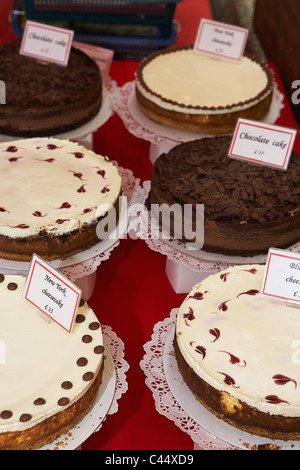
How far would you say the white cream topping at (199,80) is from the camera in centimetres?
324

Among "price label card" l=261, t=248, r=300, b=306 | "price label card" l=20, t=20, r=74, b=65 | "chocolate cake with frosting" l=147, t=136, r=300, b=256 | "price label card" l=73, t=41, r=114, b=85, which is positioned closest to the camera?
"price label card" l=261, t=248, r=300, b=306

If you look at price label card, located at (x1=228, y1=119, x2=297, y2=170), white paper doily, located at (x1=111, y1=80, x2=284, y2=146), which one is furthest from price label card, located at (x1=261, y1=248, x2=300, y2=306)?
white paper doily, located at (x1=111, y1=80, x2=284, y2=146)

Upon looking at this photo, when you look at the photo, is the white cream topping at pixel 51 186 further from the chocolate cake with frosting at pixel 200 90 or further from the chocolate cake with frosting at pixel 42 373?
the chocolate cake with frosting at pixel 200 90

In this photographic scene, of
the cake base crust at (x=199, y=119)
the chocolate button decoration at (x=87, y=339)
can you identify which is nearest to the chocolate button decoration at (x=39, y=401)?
the chocolate button decoration at (x=87, y=339)

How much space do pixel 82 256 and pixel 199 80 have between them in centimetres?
148

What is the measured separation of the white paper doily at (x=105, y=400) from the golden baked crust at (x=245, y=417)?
27 centimetres

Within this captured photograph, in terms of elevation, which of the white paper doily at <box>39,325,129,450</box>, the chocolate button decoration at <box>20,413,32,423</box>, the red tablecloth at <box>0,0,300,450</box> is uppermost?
the chocolate button decoration at <box>20,413,32,423</box>

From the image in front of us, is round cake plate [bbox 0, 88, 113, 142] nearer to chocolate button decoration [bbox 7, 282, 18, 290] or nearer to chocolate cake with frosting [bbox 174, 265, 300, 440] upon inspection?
chocolate button decoration [bbox 7, 282, 18, 290]

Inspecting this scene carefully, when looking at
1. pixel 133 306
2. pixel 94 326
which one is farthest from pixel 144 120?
pixel 94 326

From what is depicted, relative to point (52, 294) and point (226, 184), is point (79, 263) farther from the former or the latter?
point (226, 184)

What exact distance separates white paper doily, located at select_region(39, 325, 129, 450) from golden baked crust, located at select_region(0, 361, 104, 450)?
18 mm

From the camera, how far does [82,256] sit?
2436 mm

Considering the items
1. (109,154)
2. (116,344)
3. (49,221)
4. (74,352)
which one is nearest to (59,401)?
(74,352)

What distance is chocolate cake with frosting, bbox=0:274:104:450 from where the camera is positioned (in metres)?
1.73
